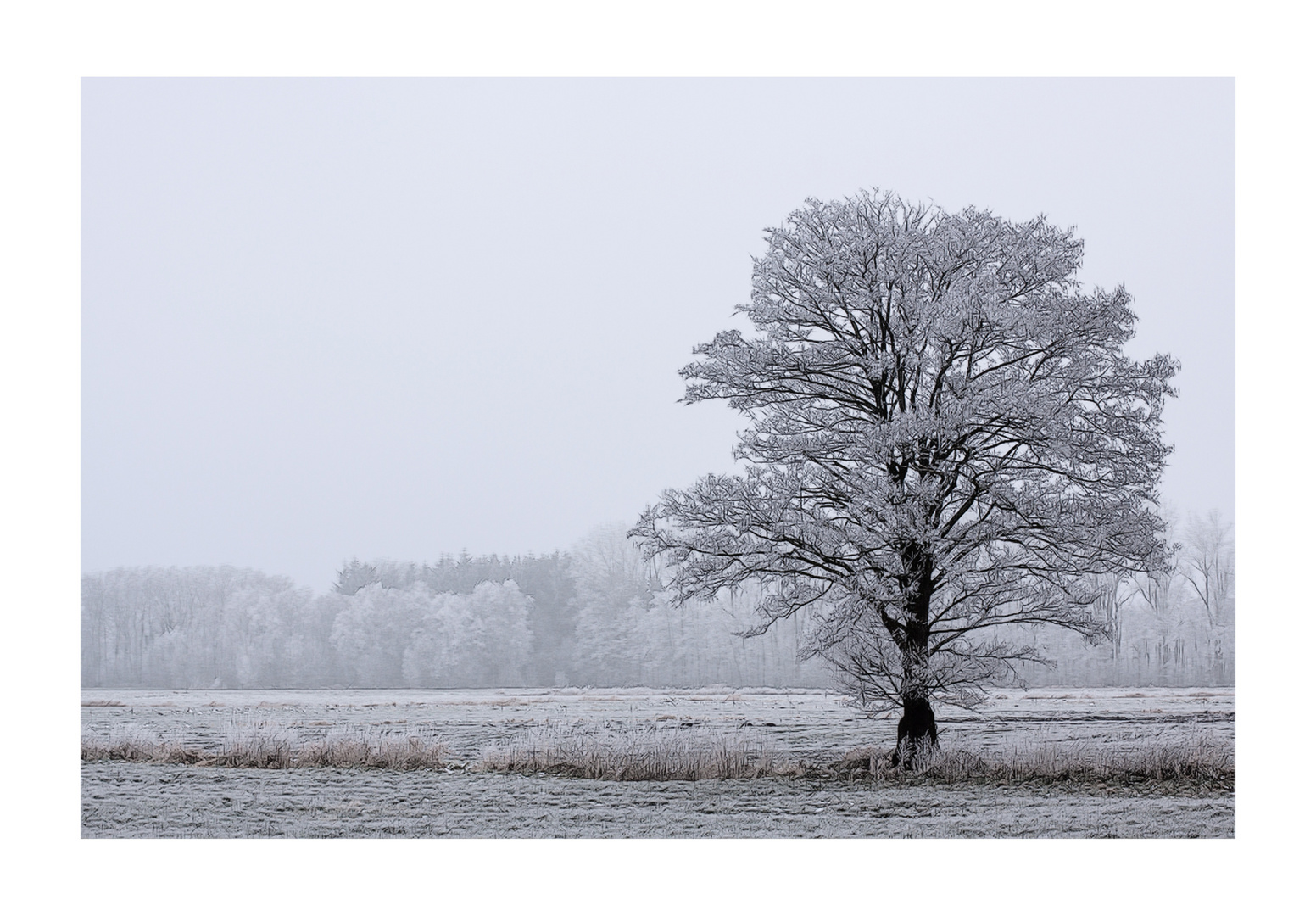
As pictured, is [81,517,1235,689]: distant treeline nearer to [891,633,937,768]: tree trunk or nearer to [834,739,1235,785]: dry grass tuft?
[834,739,1235,785]: dry grass tuft

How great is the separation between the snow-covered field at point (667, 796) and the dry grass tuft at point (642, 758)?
0.71 feet

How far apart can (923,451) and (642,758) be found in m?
4.90

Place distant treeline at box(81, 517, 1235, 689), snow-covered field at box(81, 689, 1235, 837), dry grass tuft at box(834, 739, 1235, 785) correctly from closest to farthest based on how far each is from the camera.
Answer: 1. snow-covered field at box(81, 689, 1235, 837)
2. dry grass tuft at box(834, 739, 1235, 785)
3. distant treeline at box(81, 517, 1235, 689)

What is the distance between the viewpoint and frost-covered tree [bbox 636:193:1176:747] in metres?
10.9

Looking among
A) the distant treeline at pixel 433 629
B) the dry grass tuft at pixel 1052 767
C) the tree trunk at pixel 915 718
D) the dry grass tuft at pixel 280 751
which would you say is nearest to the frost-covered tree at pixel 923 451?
the tree trunk at pixel 915 718

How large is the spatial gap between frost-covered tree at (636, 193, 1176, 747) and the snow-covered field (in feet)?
4.64

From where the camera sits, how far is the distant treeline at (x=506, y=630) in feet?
56.2

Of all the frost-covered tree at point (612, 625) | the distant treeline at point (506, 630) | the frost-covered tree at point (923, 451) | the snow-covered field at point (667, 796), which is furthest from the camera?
the frost-covered tree at point (612, 625)

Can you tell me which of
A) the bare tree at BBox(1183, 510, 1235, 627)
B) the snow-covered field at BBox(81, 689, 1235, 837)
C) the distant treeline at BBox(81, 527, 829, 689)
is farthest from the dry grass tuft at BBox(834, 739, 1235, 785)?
the distant treeline at BBox(81, 527, 829, 689)

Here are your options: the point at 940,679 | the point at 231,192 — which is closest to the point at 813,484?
the point at 940,679

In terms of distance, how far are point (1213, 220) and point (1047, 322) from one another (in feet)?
14.3

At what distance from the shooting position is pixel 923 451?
11.3m

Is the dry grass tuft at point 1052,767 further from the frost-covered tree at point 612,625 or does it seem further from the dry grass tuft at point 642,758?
the frost-covered tree at point 612,625

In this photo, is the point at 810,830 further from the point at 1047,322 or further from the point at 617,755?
the point at 1047,322
